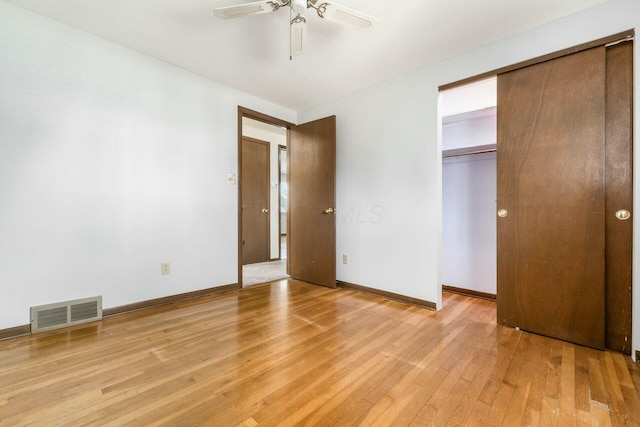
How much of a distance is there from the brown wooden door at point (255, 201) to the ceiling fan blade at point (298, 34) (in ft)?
10.0

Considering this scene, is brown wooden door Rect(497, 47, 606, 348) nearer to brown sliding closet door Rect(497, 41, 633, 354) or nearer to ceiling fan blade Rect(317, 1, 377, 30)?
brown sliding closet door Rect(497, 41, 633, 354)

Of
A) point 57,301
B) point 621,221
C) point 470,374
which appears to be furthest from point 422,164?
point 57,301

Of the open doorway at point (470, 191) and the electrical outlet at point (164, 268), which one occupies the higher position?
the open doorway at point (470, 191)

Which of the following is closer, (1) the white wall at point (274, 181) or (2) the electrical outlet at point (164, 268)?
(2) the electrical outlet at point (164, 268)

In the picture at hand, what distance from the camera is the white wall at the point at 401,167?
246 cm

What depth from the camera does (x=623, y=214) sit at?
1871 mm

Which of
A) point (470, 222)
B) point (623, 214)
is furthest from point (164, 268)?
point (623, 214)

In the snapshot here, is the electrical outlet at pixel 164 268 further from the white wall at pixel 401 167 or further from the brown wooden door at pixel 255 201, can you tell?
the brown wooden door at pixel 255 201

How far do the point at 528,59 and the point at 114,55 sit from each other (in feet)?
11.7

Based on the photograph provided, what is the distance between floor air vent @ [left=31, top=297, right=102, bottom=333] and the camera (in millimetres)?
2146

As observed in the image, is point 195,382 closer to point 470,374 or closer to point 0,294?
point 470,374

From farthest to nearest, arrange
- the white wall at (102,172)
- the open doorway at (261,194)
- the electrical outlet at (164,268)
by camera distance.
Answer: the open doorway at (261,194) → the electrical outlet at (164,268) → the white wall at (102,172)

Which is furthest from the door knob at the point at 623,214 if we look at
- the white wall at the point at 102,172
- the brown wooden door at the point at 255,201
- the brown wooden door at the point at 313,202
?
the brown wooden door at the point at 255,201

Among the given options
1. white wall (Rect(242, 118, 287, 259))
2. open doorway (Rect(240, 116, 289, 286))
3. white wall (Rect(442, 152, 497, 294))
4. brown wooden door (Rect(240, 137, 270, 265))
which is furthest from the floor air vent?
white wall (Rect(442, 152, 497, 294))
